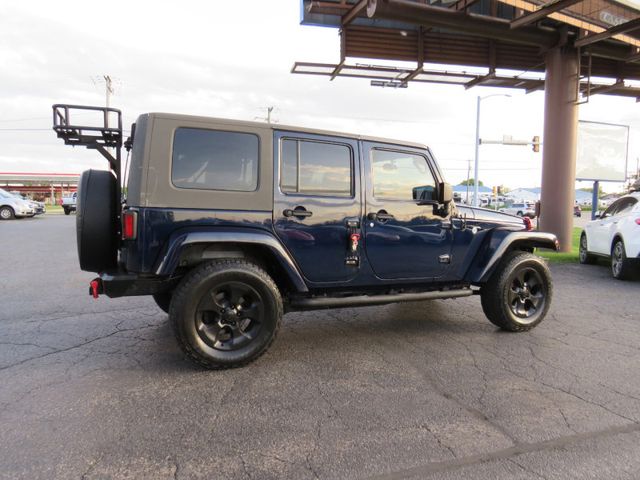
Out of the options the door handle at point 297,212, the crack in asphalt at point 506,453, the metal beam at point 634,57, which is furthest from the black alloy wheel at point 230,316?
the metal beam at point 634,57

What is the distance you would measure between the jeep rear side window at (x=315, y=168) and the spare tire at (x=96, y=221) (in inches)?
57.9

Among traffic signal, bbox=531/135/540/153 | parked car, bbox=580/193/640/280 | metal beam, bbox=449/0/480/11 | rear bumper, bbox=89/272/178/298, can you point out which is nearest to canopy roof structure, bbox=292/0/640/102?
metal beam, bbox=449/0/480/11

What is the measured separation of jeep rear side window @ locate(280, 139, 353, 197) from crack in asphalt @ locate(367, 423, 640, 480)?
240 centimetres

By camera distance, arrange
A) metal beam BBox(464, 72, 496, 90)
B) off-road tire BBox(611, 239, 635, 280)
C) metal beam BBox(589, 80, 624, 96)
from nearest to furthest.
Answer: off-road tire BBox(611, 239, 635, 280), metal beam BBox(464, 72, 496, 90), metal beam BBox(589, 80, 624, 96)

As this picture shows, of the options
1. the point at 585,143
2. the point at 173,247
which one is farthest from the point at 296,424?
the point at 585,143

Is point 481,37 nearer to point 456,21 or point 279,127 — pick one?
point 456,21

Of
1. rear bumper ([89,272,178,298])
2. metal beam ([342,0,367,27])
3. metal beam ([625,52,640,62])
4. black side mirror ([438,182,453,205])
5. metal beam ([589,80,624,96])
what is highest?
metal beam ([342,0,367,27])

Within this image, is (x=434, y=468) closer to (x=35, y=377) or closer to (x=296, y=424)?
(x=296, y=424)

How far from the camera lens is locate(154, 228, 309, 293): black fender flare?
11.5 ft

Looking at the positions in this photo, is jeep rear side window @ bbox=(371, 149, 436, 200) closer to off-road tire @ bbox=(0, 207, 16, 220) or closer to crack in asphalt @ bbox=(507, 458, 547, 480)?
crack in asphalt @ bbox=(507, 458, 547, 480)

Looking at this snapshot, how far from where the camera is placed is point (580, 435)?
2.80 m

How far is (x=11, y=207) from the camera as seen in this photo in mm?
23344

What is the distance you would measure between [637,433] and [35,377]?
429 centimetres

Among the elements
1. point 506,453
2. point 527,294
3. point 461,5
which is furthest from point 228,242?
point 461,5
